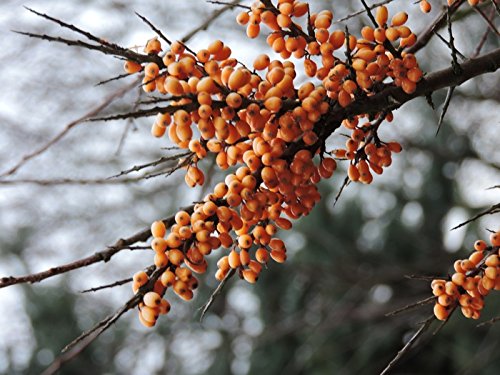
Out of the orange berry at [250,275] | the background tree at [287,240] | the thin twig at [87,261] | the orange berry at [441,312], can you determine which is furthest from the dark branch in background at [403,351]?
the background tree at [287,240]

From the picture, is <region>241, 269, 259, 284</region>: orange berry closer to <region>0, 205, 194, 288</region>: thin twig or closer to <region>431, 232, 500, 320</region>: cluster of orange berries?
<region>0, 205, 194, 288</region>: thin twig

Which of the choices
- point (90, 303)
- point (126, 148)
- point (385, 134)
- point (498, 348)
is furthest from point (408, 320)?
point (90, 303)

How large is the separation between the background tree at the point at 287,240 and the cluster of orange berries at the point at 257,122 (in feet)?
5.54

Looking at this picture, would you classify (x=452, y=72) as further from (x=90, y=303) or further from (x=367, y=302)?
(x=90, y=303)

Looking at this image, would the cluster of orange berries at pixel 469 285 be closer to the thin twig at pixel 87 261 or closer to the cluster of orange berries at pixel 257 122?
the cluster of orange berries at pixel 257 122

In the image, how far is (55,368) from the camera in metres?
0.96

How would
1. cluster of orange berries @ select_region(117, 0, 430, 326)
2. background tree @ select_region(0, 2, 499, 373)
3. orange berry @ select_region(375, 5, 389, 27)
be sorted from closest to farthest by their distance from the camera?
cluster of orange berries @ select_region(117, 0, 430, 326), orange berry @ select_region(375, 5, 389, 27), background tree @ select_region(0, 2, 499, 373)

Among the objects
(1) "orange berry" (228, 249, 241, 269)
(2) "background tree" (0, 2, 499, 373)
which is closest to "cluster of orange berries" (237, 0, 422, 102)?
(1) "orange berry" (228, 249, 241, 269)

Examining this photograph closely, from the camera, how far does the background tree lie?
2.48 metres

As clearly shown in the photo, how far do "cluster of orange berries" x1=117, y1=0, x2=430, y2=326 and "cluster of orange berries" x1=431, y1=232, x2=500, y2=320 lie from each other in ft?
0.49

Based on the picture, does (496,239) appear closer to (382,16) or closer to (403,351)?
(403,351)

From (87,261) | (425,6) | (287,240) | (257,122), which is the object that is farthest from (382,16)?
(287,240)

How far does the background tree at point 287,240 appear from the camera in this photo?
2479mm

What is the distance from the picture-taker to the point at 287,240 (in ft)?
9.77
